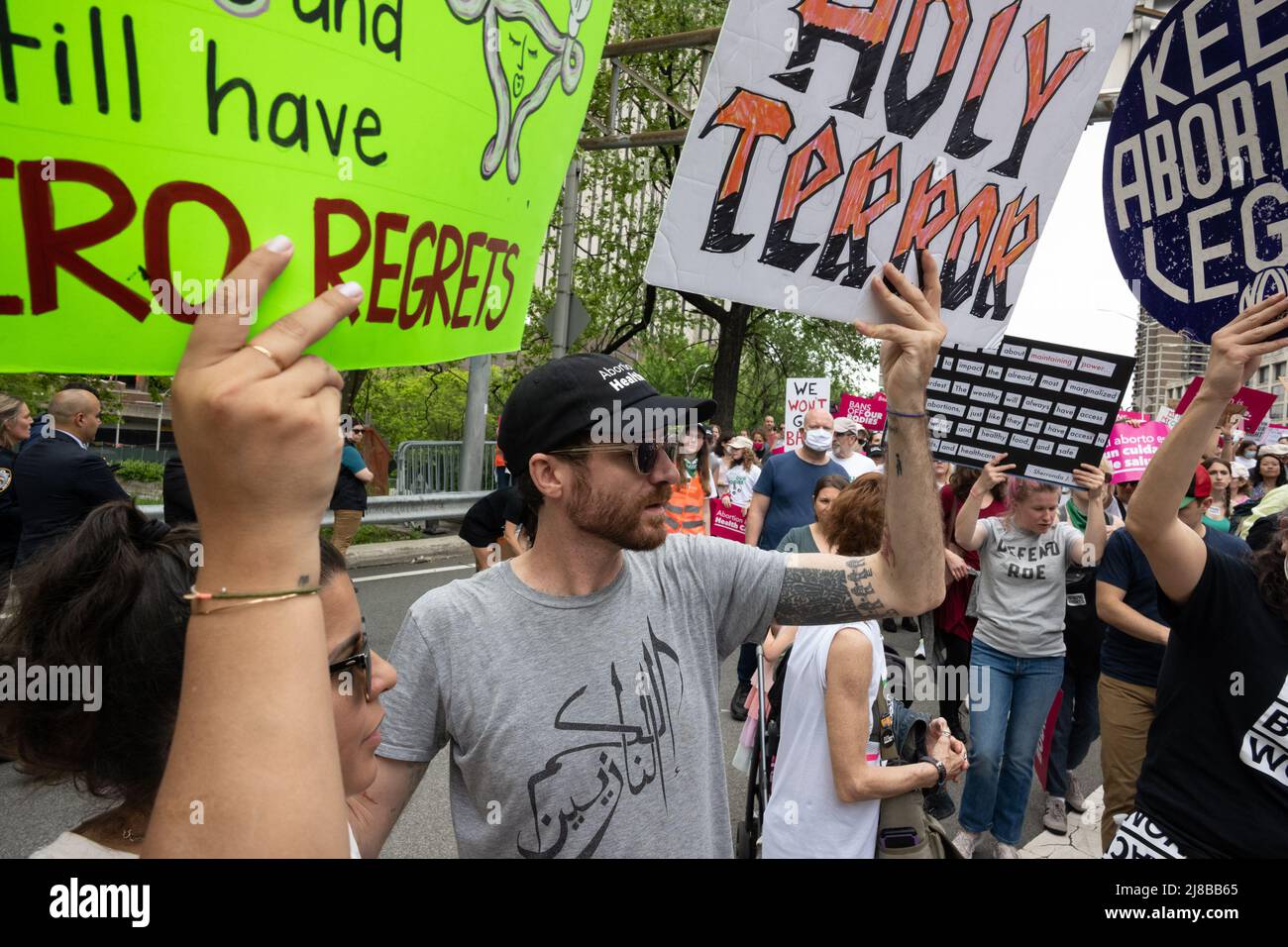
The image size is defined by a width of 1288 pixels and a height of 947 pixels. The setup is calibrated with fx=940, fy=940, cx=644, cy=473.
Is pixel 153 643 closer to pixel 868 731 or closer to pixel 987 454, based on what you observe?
pixel 868 731

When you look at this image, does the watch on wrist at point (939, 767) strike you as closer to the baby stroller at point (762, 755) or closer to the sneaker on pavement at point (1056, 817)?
the baby stroller at point (762, 755)

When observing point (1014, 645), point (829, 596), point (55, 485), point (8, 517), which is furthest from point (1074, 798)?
point (8, 517)

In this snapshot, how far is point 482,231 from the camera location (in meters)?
1.53

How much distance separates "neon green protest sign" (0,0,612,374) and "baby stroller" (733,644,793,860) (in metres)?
2.32

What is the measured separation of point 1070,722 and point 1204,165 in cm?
355

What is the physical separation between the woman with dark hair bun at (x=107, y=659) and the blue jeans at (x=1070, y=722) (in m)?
4.88

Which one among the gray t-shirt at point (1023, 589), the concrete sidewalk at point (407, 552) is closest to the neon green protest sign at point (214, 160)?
the gray t-shirt at point (1023, 589)

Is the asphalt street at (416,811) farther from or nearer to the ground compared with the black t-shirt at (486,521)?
nearer to the ground

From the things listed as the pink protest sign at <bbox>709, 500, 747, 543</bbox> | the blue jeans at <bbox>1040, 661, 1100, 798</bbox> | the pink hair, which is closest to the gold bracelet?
the pink hair

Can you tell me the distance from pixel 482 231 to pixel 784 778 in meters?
2.19

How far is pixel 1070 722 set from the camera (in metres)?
5.14

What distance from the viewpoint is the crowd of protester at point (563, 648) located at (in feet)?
2.60

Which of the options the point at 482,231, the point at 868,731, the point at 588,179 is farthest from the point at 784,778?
the point at 588,179

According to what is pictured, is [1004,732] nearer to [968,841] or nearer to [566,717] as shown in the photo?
[968,841]
